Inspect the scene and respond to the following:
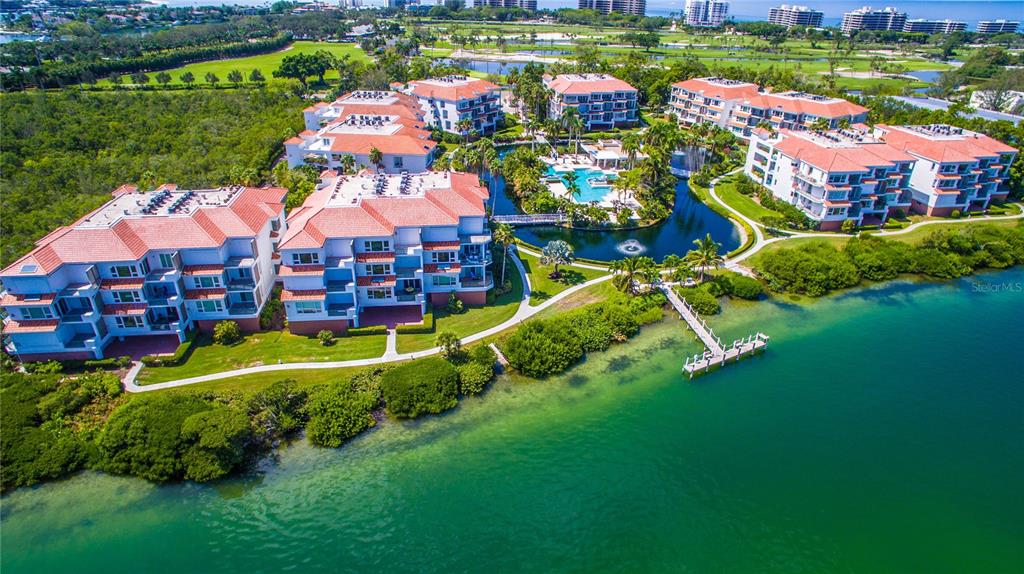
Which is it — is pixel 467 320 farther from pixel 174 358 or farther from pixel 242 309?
pixel 174 358

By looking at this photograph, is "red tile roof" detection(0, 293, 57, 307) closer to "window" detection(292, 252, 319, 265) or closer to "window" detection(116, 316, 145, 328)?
"window" detection(116, 316, 145, 328)

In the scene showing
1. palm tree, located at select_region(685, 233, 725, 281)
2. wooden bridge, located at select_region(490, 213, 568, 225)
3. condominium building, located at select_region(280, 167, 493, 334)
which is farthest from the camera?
wooden bridge, located at select_region(490, 213, 568, 225)

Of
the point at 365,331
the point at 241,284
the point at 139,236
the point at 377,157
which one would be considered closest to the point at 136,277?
the point at 139,236

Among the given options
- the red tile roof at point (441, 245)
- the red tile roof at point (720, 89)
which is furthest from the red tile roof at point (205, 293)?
the red tile roof at point (720, 89)

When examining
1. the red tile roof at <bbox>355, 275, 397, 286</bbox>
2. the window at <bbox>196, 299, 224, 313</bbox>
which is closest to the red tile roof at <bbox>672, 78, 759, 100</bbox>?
the red tile roof at <bbox>355, 275, 397, 286</bbox>

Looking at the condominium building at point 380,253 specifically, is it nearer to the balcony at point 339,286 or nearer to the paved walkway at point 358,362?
the balcony at point 339,286
